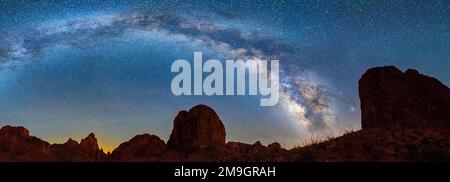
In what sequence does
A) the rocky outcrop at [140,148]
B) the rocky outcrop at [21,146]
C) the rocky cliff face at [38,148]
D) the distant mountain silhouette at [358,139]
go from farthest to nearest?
the rocky outcrop at [140,148] → the rocky cliff face at [38,148] → the rocky outcrop at [21,146] → the distant mountain silhouette at [358,139]

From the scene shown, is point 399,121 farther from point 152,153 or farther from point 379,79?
point 152,153

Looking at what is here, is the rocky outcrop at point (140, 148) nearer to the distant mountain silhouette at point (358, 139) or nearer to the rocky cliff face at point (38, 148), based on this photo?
the distant mountain silhouette at point (358, 139)

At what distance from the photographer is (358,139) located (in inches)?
886

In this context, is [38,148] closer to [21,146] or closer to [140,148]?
[21,146]

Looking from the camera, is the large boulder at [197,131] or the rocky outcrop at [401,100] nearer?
the rocky outcrop at [401,100]

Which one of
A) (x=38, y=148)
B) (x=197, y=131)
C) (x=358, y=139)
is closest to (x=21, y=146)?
(x=38, y=148)

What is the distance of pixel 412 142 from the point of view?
2130cm

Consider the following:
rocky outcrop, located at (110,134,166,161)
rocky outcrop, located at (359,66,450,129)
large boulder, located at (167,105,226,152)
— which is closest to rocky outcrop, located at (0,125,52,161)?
rocky outcrop, located at (110,134,166,161)

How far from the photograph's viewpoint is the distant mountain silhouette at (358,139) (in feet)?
66.6

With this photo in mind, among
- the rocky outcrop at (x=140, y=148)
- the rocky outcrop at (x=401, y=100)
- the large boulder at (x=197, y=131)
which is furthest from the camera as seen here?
the large boulder at (x=197, y=131)

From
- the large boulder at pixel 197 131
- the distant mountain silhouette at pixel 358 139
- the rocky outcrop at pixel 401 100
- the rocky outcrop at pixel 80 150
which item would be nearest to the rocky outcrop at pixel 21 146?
the distant mountain silhouette at pixel 358 139
